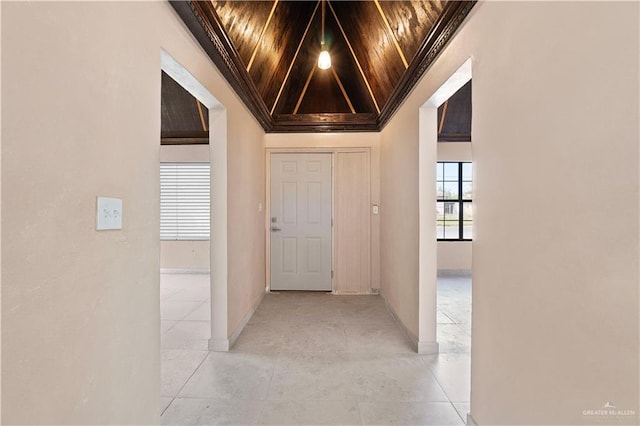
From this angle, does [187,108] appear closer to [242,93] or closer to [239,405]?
[242,93]

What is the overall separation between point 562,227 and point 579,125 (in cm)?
35

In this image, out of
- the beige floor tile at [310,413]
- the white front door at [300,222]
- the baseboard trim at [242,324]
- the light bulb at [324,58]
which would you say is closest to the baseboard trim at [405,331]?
the beige floor tile at [310,413]

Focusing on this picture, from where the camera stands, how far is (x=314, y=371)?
90.4 inches

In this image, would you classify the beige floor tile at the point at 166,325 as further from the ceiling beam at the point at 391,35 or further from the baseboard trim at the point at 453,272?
the baseboard trim at the point at 453,272

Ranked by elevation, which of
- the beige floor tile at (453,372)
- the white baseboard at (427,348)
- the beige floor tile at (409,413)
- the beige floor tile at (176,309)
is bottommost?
the beige floor tile at (409,413)

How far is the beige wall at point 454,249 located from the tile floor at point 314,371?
1.83 m

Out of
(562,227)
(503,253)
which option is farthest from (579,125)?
(503,253)

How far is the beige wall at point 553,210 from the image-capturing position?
846 mm

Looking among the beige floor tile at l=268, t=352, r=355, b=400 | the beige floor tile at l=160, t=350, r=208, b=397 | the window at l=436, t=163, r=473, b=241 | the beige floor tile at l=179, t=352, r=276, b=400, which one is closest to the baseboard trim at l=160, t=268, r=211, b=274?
the beige floor tile at l=160, t=350, r=208, b=397

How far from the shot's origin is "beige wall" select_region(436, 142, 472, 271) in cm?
536

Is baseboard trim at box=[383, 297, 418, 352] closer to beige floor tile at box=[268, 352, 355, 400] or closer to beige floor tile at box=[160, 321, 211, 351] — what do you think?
beige floor tile at box=[268, 352, 355, 400]

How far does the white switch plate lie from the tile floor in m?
1.35

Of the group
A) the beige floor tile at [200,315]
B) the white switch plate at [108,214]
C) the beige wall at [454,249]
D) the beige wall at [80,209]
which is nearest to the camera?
the beige wall at [80,209]

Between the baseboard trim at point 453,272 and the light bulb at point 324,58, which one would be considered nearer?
the light bulb at point 324,58
